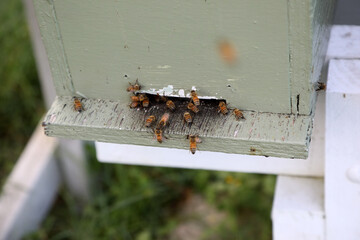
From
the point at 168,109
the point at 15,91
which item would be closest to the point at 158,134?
the point at 168,109

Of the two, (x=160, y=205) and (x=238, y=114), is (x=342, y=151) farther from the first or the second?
(x=160, y=205)

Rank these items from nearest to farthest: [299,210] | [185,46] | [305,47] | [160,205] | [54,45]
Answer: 1. [305,47]
2. [185,46]
3. [54,45]
4. [299,210]
5. [160,205]

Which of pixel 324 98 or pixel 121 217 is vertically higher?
pixel 324 98

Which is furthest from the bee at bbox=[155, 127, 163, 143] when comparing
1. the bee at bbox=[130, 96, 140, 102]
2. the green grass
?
the green grass

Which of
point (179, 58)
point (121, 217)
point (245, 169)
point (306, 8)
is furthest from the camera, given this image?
point (121, 217)

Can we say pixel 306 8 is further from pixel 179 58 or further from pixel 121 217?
pixel 121 217

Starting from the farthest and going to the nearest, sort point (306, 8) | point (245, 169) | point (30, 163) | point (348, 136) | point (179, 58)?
point (30, 163) → point (245, 169) → point (348, 136) → point (179, 58) → point (306, 8)

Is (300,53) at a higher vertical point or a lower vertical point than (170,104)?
higher

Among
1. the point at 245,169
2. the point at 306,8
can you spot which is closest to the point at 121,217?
the point at 245,169
